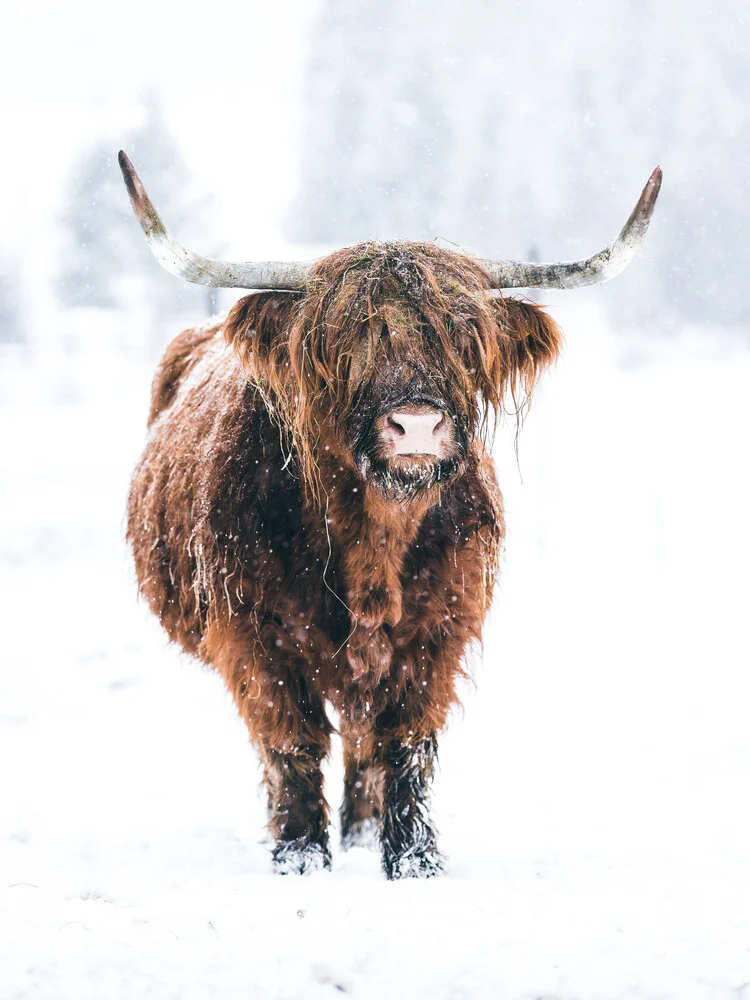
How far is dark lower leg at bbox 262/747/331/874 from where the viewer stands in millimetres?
3436

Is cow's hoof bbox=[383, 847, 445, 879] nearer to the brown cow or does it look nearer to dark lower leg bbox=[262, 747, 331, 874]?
the brown cow

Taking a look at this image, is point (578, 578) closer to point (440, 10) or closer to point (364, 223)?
point (364, 223)

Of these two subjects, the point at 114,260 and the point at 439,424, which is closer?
the point at 439,424

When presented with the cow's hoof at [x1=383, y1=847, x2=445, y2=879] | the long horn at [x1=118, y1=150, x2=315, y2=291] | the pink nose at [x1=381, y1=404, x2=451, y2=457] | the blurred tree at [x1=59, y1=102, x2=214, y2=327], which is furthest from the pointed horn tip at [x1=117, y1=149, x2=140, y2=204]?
the blurred tree at [x1=59, y1=102, x2=214, y2=327]

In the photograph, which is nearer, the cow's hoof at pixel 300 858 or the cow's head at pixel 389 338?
the cow's head at pixel 389 338

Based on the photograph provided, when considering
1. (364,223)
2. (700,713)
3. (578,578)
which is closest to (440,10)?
(364,223)

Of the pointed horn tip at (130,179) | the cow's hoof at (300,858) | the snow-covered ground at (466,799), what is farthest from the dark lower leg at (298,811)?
the pointed horn tip at (130,179)

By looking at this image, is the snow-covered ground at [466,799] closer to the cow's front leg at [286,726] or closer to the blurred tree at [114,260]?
the cow's front leg at [286,726]


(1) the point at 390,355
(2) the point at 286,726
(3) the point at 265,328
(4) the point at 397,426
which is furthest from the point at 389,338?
(2) the point at 286,726

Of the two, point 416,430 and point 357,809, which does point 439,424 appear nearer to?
point 416,430

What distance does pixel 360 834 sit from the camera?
155 inches

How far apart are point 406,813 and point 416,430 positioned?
1687mm

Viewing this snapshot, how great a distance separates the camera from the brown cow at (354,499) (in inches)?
109

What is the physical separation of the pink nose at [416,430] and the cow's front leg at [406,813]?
1.35 metres
